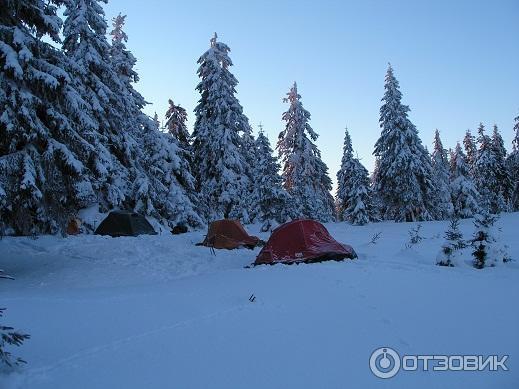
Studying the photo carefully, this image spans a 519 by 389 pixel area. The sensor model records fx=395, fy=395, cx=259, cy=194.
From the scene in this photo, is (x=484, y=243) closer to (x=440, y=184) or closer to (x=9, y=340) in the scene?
(x=9, y=340)

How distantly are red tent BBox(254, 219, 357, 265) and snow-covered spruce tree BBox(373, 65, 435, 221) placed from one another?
18.4 m

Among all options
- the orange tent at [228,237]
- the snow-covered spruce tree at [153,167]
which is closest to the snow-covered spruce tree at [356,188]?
the snow-covered spruce tree at [153,167]

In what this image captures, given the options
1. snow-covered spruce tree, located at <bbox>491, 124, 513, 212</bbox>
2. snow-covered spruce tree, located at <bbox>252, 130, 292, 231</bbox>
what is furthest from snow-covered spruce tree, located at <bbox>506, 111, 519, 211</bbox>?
snow-covered spruce tree, located at <bbox>252, 130, 292, 231</bbox>

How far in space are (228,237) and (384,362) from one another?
40.6 feet

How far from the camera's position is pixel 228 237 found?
16.3 m

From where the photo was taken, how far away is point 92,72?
19719 millimetres

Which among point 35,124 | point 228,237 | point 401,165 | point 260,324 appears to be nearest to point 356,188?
point 401,165

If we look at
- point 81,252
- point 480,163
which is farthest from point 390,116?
point 81,252

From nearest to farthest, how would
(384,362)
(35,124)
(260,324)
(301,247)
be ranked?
1. (384,362)
2. (260,324)
3. (35,124)
4. (301,247)

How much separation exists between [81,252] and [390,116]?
24.2 m

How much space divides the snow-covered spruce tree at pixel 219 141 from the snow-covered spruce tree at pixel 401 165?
10439 mm

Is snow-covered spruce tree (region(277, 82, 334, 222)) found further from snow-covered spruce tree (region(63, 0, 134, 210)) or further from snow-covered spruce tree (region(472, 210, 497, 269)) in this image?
snow-covered spruce tree (region(472, 210, 497, 269))

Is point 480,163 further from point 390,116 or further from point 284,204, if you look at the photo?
point 284,204

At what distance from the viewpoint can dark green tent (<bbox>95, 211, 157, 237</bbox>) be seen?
706 inches
